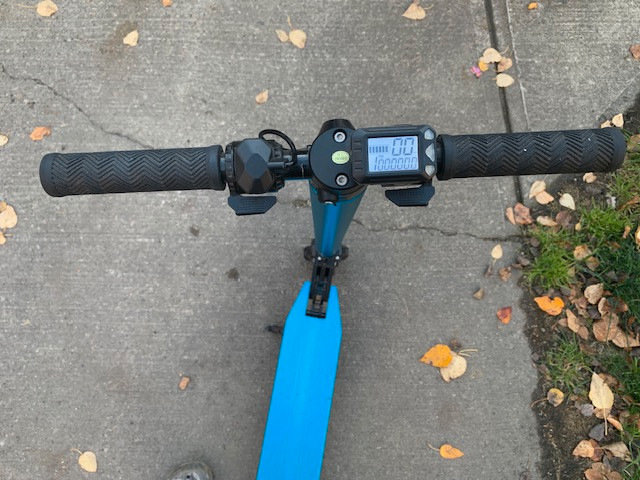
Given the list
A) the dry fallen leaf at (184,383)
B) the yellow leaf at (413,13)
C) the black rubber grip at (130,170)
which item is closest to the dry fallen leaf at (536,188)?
the yellow leaf at (413,13)

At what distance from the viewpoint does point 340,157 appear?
112 cm

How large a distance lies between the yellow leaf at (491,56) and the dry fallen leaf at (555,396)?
1719mm

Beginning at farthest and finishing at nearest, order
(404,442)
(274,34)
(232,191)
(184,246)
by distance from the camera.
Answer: (274,34) → (184,246) → (404,442) → (232,191)

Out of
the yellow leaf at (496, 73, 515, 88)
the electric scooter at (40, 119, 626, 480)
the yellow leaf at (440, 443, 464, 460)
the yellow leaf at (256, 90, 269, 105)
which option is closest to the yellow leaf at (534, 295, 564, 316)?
the yellow leaf at (440, 443, 464, 460)

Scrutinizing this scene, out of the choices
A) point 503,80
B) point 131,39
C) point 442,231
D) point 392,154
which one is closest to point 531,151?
point 392,154

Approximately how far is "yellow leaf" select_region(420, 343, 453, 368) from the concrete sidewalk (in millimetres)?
43

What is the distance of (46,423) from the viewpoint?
2.24m

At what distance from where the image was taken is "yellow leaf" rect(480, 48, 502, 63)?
2.56m

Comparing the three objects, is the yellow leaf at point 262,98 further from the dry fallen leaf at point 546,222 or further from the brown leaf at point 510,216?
the dry fallen leaf at point 546,222

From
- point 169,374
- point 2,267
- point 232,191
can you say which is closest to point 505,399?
point 169,374

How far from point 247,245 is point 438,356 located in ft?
3.56

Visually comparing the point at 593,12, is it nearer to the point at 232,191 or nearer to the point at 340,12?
the point at 340,12

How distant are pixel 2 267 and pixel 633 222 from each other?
125 inches

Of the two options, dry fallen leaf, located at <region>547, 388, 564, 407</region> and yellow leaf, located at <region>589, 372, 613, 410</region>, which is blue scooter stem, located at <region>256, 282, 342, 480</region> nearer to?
dry fallen leaf, located at <region>547, 388, 564, 407</region>
